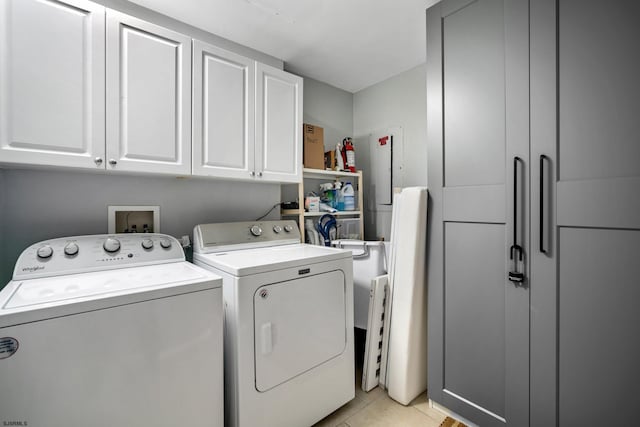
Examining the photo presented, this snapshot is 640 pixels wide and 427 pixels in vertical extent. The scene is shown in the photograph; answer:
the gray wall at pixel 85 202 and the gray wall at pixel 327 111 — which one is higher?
the gray wall at pixel 327 111

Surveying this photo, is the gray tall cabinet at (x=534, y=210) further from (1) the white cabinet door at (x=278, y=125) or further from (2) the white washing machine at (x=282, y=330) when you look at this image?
(1) the white cabinet door at (x=278, y=125)

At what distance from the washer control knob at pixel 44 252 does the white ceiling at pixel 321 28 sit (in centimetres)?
154

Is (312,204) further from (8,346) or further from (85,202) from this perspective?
(8,346)

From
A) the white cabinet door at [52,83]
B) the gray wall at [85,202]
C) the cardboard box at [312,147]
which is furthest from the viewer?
the cardboard box at [312,147]

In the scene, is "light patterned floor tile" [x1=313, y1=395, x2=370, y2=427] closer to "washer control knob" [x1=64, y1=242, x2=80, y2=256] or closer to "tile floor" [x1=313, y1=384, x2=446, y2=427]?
"tile floor" [x1=313, y1=384, x2=446, y2=427]

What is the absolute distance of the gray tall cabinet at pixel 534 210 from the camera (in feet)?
3.75

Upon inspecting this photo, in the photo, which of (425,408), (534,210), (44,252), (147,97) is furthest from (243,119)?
(425,408)

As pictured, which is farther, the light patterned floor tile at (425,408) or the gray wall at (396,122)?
the gray wall at (396,122)

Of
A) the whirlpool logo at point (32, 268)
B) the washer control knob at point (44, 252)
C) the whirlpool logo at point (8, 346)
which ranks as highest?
the washer control knob at point (44, 252)

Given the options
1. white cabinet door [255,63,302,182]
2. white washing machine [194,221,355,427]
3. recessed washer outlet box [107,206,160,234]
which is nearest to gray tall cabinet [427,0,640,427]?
white washing machine [194,221,355,427]

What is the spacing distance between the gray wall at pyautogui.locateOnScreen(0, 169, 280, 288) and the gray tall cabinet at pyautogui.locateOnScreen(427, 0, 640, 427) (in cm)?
161

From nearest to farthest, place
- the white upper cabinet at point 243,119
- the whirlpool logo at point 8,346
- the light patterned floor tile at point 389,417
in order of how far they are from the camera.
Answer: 1. the whirlpool logo at point 8,346
2. the light patterned floor tile at point 389,417
3. the white upper cabinet at point 243,119

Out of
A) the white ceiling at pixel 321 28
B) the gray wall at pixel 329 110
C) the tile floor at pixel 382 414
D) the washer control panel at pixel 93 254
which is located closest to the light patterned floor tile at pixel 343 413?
the tile floor at pixel 382 414

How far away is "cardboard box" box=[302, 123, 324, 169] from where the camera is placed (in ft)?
8.21
